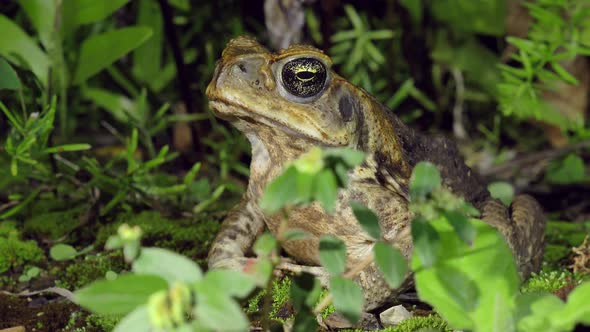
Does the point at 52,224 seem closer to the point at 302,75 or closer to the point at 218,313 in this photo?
the point at 302,75

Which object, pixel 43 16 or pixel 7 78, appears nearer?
pixel 7 78

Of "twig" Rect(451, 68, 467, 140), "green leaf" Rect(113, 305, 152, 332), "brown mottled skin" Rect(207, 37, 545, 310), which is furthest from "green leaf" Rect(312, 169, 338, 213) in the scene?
"twig" Rect(451, 68, 467, 140)

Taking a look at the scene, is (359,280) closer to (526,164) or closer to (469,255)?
(469,255)

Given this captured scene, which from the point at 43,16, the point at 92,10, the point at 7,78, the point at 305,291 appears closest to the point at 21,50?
the point at 43,16

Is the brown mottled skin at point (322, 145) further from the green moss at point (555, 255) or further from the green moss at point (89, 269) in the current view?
the green moss at point (89, 269)

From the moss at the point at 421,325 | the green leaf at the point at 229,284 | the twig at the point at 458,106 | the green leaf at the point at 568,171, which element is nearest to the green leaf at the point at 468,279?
the green leaf at the point at 229,284
